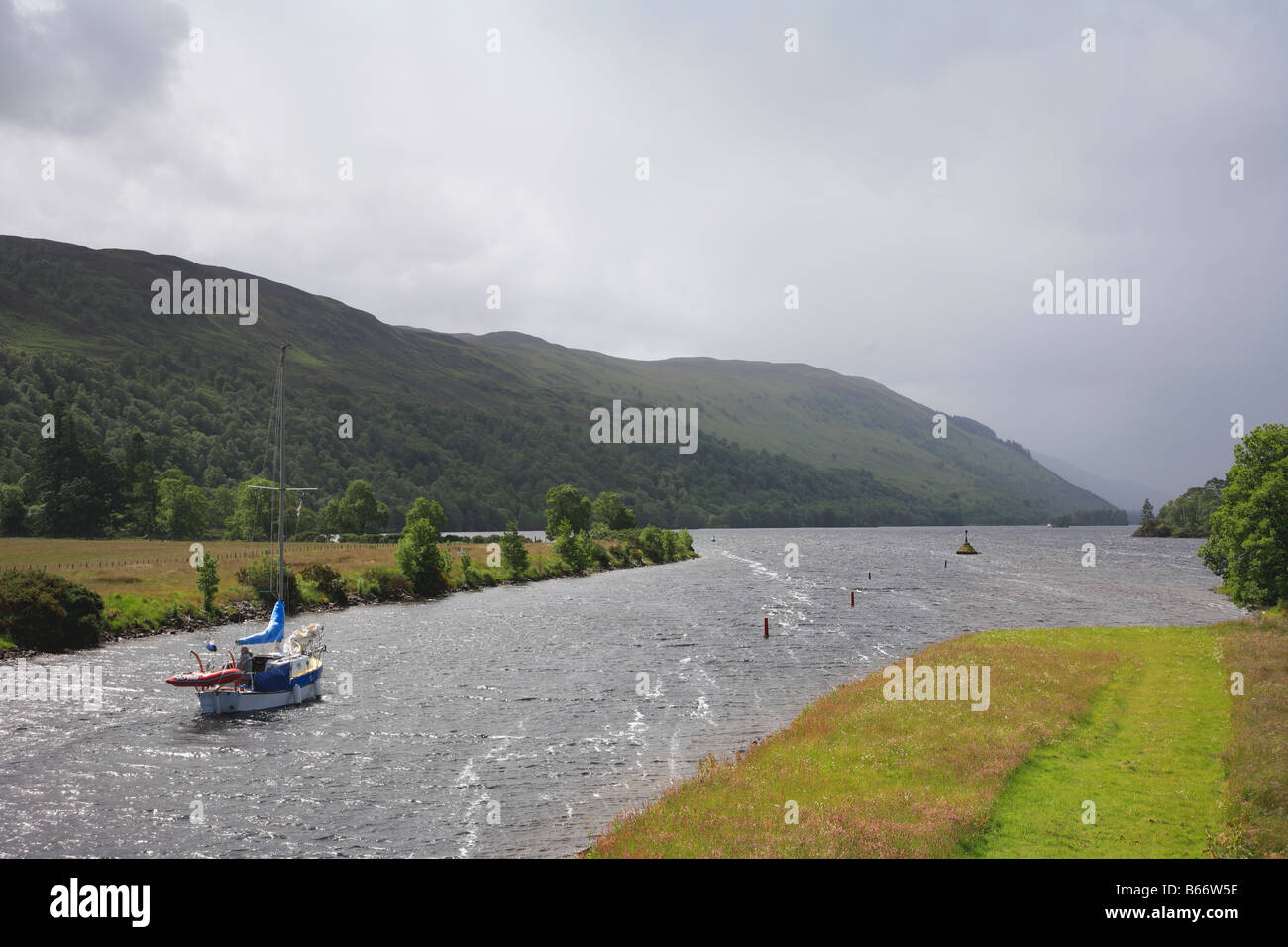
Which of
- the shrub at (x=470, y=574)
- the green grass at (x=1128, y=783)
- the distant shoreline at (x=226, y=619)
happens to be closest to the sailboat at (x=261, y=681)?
the distant shoreline at (x=226, y=619)

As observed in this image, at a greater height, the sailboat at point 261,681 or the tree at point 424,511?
the tree at point 424,511

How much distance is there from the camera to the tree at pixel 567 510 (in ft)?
623

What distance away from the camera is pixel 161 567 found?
106 m

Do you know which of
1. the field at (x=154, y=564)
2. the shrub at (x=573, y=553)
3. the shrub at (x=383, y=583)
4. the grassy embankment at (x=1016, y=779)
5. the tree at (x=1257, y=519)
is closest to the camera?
the grassy embankment at (x=1016, y=779)

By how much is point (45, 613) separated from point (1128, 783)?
7531cm

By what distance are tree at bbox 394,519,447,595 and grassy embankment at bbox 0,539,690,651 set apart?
3.51 m

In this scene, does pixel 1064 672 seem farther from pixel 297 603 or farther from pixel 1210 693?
pixel 297 603

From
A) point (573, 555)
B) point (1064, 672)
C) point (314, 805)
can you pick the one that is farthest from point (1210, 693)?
point (573, 555)

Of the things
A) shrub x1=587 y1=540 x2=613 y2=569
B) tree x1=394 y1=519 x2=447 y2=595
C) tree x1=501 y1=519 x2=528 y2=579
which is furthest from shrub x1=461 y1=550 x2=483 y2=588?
shrub x1=587 y1=540 x2=613 y2=569

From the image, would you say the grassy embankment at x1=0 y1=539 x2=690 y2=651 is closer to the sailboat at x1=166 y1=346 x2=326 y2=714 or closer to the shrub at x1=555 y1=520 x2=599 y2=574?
the shrub at x1=555 y1=520 x2=599 y2=574

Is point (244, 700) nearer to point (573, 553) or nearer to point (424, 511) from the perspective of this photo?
point (573, 553)

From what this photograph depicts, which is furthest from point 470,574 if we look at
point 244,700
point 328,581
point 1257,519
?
point 1257,519

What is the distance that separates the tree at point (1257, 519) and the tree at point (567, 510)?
13472 cm

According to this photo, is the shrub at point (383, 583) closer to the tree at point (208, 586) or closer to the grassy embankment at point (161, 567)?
the grassy embankment at point (161, 567)
